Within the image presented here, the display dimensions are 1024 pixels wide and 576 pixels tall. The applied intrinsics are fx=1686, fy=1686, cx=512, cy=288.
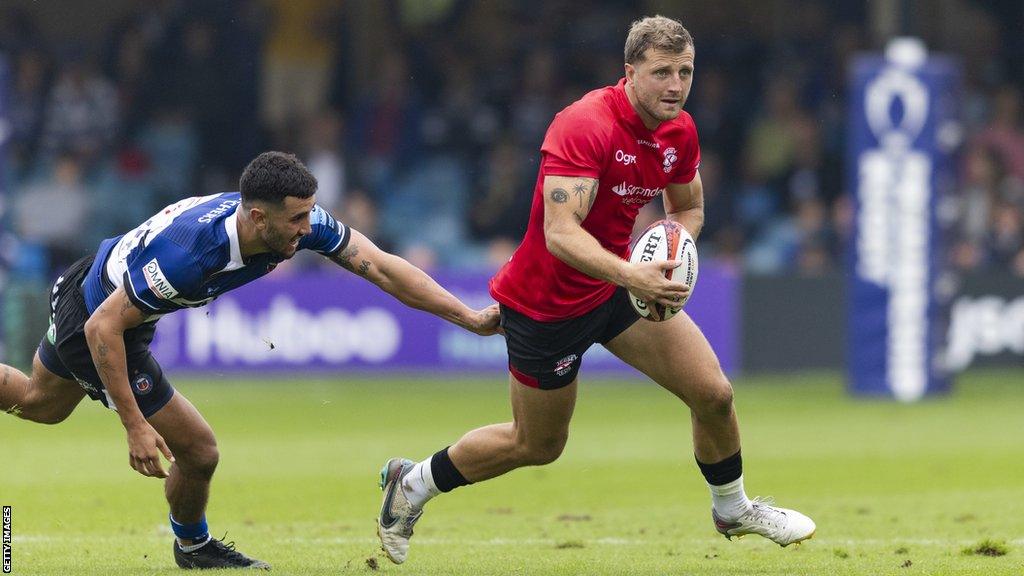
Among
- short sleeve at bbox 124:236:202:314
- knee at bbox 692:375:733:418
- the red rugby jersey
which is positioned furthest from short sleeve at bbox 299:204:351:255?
knee at bbox 692:375:733:418

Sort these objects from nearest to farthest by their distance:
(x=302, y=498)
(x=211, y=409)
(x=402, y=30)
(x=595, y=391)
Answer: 1. (x=302, y=498)
2. (x=211, y=409)
3. (x=595, y=391)
4. (x=402, y=30)

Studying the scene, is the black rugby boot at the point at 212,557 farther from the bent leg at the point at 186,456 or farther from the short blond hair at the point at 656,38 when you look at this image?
the short blond hair at the point at 656,38

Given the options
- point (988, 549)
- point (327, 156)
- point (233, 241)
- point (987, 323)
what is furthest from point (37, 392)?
point (987, 323)

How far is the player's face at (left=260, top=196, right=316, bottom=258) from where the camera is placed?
6.99 metres

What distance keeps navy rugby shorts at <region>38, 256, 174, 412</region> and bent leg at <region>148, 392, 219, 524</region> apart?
7cm

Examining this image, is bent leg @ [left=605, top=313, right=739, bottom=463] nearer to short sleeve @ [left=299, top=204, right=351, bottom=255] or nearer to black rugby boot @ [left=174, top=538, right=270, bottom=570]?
short sleeve @ [left=299, top=204, right=351, bottom=255]

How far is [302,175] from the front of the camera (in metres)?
7.02

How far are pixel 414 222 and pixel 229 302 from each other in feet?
13.3

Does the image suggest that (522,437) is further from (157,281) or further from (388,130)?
(388,130)

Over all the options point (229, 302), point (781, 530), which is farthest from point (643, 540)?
point (229, 302)

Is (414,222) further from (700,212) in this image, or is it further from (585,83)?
(700,212)

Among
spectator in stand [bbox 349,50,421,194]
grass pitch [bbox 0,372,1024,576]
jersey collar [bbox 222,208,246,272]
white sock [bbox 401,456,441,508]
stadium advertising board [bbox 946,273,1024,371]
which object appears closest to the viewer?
jersey collar [bbox 222,208,246,272]

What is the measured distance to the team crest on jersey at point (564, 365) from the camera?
7.47m

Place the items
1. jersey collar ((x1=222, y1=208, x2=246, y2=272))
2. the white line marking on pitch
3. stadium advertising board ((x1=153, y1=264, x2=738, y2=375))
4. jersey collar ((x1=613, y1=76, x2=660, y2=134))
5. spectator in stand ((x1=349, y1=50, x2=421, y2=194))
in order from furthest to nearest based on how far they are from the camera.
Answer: spectator in stand ((x1=349, y1=50, x2=421, y2=194)) < stadium advertising board ((x1=153, y1=264, x2=738, y2=375)) < the white line marking on pitch < jersey collar ((x1=613, y1=76, x2=660, y2=134)) < jersey collar ((x1=222, y1=208, x2=246, y2=272))
